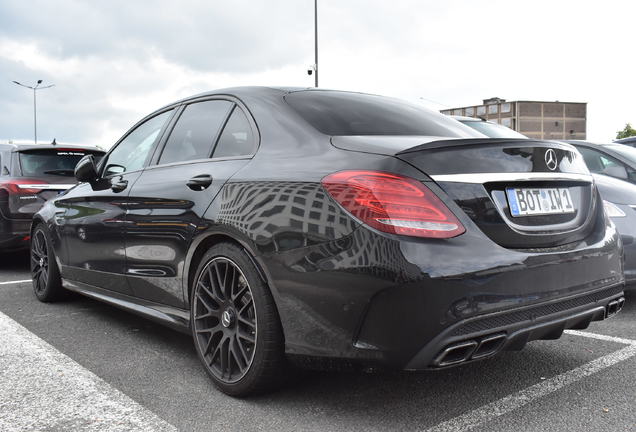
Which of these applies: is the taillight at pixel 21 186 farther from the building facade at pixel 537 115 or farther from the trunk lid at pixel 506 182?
the building facade at pixel 537 115

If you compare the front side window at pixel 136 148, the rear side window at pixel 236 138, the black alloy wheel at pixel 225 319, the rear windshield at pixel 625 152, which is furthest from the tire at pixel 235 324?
the rear windshield at pixel 625 152

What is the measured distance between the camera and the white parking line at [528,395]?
246cm

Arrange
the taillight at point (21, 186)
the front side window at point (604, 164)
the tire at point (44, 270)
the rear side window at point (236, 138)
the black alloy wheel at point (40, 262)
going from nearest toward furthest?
the rear side window at point (236, 138) → the tire at point (44, 270) → the black alloy wheel at point (40, 262) → the front side window at point (604, 164) → the taillight at point (21, 186)

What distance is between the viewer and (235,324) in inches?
110

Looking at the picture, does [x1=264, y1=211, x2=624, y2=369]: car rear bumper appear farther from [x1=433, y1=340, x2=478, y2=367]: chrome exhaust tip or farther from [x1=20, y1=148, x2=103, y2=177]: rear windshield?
[x1=20, y1=148, x2=103, y2=177]: rear windshield

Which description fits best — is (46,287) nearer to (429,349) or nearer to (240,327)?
(240,327)

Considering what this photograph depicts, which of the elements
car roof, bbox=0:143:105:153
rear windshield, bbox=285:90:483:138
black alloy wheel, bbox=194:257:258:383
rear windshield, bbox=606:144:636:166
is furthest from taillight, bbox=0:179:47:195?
rear windshield, bbox=606:144:636:166

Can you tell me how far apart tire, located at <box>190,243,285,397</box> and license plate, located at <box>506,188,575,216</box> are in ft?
3.47

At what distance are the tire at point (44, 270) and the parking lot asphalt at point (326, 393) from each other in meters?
1.09

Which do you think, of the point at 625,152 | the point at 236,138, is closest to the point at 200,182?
the point at 236,138

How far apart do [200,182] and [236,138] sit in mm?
282

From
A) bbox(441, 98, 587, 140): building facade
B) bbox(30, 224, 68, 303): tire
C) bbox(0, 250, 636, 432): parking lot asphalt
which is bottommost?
bbox(0, 250, 636, 432): parking lot asphalt

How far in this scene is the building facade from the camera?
10339 centimetres

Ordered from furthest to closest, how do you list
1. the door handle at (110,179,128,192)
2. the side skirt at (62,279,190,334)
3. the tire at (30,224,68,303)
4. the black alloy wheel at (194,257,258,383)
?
the tire at (30,224,68,303) < the door handle at (110,179,128,192) < the side skirt at (62,279,190,334) < the black alloy wheel at (194,257,258,383)
